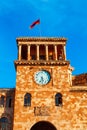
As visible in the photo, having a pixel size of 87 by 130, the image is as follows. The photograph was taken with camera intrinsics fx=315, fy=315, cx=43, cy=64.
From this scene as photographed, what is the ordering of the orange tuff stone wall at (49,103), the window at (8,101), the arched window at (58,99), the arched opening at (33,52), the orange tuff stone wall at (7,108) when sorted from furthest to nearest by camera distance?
the arched opening at (33,52)
the window at (8,101)
the orange tuff stone wall at (7,108)
the arched window at (58,99)
the orange tuff stone wall at (49,103)

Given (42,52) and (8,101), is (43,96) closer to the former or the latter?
(8,101)

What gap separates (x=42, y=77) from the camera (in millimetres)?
44000

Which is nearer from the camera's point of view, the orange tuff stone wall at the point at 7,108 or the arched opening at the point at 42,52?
the orange tuff stone wall at the point at 7,108

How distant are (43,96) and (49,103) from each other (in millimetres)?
1285

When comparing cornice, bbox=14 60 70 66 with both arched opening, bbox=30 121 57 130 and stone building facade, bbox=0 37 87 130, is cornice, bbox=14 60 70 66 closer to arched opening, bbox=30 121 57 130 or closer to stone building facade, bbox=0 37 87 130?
stone building facade, bbox=0 37 87 130

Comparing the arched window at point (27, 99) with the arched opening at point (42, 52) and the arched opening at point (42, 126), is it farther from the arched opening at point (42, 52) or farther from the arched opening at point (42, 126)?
the arched opening at point (42, 52)

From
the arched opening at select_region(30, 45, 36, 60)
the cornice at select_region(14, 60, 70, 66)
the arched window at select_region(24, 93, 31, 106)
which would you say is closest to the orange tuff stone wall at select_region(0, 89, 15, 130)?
the arched window at select_region(24, 93, 31, 106)

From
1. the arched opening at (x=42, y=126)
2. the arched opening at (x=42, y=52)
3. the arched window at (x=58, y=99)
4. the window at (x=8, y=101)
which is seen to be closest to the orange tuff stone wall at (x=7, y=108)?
the window at (x=8, y=101)

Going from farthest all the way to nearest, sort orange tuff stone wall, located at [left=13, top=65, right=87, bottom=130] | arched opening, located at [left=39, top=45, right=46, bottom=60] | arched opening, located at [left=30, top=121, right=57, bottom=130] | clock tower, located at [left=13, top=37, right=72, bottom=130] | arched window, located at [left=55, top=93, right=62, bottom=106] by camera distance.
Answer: arched opening, located at [left=39, top=45, right=46, bottom=60]
arched opening, located at [left=30, top=121, right=57, bottom=130]
arched window, located at [left=55, top=93, right=62, bottom=106]
clock tower, located at [left=13, top=37, right=72, bottom=130]
orange tuff stone wall, located at [left=13, top=65, right=87, bottom=130]

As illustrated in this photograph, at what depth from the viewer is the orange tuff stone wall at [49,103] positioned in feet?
135

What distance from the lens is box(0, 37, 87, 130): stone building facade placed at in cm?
4138

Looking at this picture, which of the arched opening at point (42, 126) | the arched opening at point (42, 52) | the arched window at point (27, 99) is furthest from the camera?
the arched opening at point (42, 52)

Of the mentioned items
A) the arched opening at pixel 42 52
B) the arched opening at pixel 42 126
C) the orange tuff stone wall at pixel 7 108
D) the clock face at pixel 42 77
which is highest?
the arched opening at pixel 42 52

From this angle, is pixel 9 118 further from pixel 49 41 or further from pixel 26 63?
pixel 49 41
